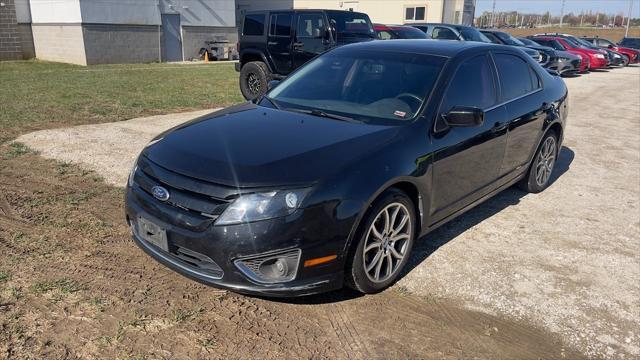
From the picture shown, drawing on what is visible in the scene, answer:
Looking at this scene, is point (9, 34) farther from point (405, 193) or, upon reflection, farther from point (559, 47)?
point (405, 193)

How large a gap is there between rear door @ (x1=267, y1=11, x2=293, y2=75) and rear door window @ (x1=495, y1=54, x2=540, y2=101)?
20.5 feet

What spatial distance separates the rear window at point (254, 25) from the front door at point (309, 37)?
1.01m

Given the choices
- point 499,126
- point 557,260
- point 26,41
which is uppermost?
point 499,126

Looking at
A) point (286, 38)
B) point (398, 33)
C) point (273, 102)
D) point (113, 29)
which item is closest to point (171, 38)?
point (113, 29)

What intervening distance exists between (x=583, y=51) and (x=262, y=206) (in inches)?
937

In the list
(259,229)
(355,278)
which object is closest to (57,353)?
(259,229)

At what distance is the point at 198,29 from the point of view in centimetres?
2784

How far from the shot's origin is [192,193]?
2.85 m

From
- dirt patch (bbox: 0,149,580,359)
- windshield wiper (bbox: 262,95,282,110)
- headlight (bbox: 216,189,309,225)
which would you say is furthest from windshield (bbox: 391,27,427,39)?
headlight (bbox: 216,189,309,225)

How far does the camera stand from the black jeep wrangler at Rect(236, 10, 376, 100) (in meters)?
10.4

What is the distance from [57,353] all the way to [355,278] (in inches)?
68.1

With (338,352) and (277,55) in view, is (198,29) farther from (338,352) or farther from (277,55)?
(338,352)

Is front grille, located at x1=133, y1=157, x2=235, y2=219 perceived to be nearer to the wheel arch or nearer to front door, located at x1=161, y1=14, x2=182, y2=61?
the wheel arch

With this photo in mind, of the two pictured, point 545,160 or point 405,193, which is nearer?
point 405,193
